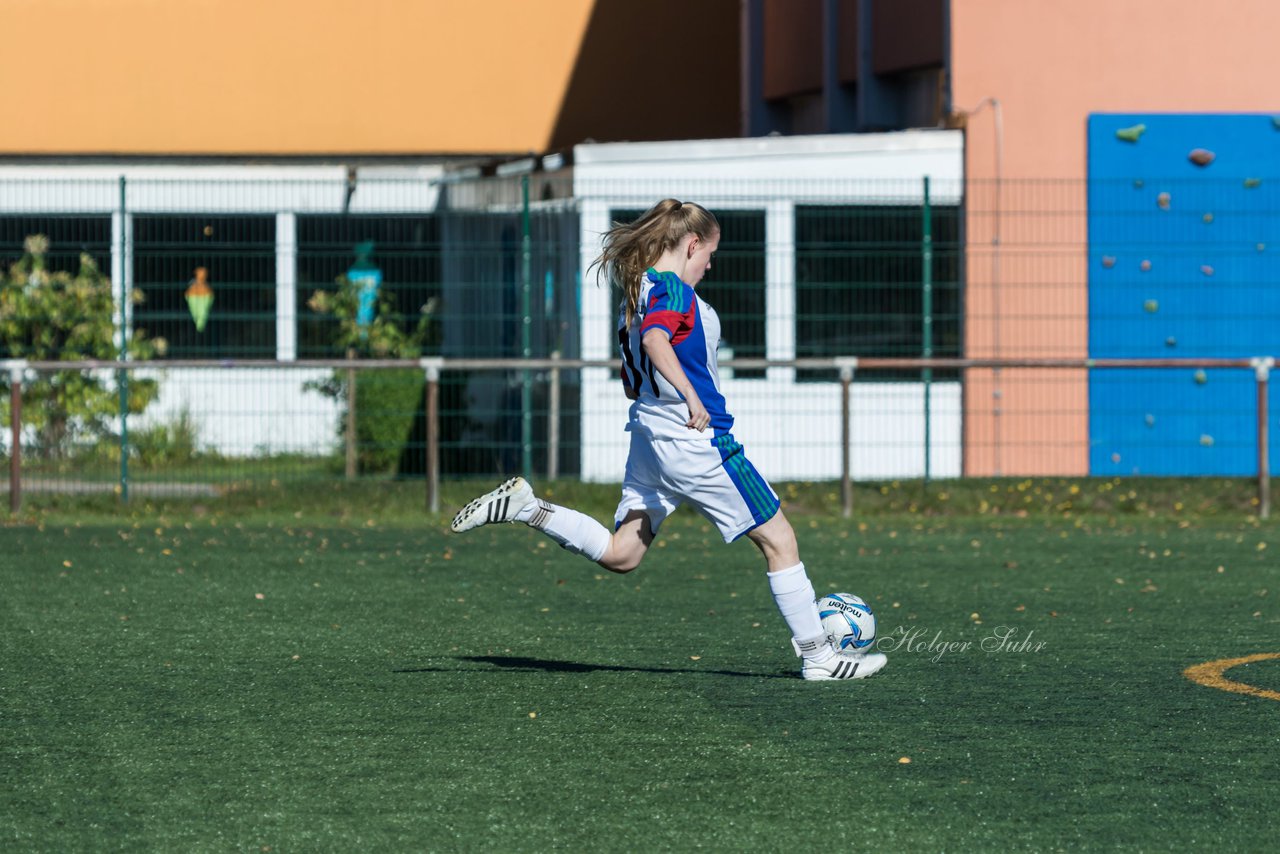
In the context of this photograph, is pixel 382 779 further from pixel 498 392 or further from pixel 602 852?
pixel 498 392

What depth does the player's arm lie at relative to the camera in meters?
6.97

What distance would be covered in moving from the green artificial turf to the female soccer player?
13.8 inches

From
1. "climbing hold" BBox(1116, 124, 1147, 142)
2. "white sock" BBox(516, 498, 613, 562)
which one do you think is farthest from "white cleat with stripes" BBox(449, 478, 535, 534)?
"climbing hold" BBox(1116, 124, 1147, 142)

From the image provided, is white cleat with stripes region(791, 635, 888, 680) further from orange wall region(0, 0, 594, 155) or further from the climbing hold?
orange wall region(0, 0, 594, 155)

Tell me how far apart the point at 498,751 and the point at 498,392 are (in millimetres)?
10602

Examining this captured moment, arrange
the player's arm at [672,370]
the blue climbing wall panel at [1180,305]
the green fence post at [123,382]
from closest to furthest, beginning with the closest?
1. the player's arm at [672,370]
2. the green fence post at [123,382]
3. the blue climbing wall panel at [1180,305]

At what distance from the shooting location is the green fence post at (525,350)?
15.9m

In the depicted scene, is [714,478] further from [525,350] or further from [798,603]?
[525,350]

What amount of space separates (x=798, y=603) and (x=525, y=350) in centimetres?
894

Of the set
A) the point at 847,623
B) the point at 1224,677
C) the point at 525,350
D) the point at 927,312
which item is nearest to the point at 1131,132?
the point at 927,312

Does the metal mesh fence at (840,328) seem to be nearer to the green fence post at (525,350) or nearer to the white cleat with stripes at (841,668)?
the green fence post at (525,350)

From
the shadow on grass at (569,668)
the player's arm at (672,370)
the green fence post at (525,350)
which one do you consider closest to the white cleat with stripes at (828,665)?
the shadow on grass at (569,668)

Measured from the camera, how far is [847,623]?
7578 millimetres

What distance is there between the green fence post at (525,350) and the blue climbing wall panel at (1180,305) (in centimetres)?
447
